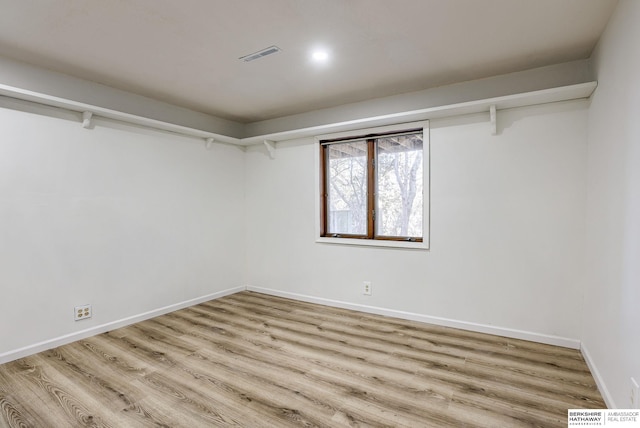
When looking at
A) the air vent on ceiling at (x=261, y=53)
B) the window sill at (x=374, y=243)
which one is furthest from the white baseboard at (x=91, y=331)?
the air vent on ceiling at (x=261, y=53)

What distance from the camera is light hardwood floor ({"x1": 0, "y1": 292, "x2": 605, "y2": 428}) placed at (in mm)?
1918

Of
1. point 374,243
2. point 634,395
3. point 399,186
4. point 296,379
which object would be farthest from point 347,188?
point 634,395

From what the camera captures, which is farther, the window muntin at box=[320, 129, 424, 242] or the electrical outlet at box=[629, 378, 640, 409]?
the window muntin at box=[320, 129, 424, 242]

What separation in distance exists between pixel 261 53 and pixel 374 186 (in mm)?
1871

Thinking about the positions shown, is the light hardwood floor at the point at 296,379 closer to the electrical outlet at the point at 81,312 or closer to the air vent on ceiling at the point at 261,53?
the electrical outlet at the point at 81,312

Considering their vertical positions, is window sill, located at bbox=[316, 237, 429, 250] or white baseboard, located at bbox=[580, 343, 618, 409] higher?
window sill, located at bbox=[316, 237, 429, 250]

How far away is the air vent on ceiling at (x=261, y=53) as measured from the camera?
2492mm

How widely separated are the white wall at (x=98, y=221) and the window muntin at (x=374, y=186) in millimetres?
1499

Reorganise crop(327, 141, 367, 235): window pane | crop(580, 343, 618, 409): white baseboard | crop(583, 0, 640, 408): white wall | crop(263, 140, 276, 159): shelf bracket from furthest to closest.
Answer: crop(263, 140, 276, 159): shelf bracket < crop(327, 141, 367, 235): window pane < crop(580, 343, 618, 409): white baseboard < crop(583, 0, 640, 408): white wall

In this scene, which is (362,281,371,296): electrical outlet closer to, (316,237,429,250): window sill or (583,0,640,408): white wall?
(316,237,429,250): window sill

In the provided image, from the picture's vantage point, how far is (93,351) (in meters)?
2.78

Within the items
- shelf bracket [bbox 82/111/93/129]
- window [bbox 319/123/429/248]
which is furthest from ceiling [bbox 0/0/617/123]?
window [bbox 319/123/429/248]

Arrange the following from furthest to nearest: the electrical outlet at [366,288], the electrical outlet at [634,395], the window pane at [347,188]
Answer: the window pane at [347,188]
the electrical outlet at [366,288]
the electrical outlet at [634,395]

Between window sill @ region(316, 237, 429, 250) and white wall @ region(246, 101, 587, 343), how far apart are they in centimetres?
6
